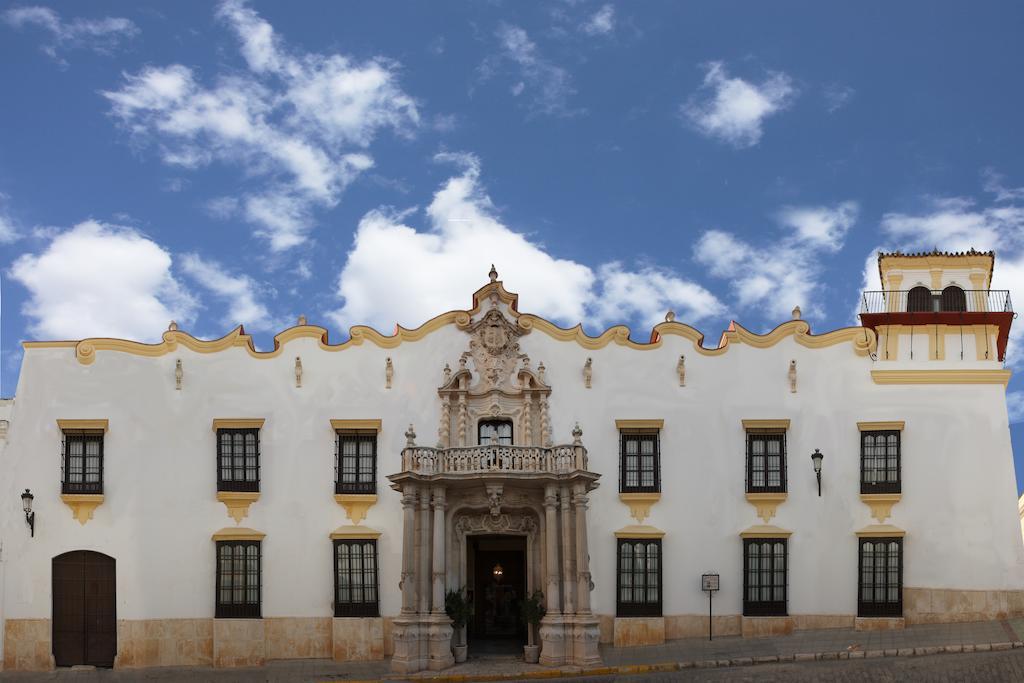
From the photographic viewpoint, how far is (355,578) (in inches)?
1192

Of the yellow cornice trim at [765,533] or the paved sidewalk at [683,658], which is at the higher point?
the yellow cornice trim at [765,533]

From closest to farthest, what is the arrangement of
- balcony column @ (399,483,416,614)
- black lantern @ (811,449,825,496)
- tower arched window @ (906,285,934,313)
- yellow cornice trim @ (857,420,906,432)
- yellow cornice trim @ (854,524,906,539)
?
1. balcony column @ (399,483,416,614)
2. black lantern @ (811,449,825,496)
3. yellow cornice trim @ (854,524,906,539)
4. yellow cornice trim @ (857,420,906,432)
5. tower arched window @ (906,285,934,313)

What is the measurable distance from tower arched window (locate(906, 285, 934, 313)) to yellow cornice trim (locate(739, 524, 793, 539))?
23.6 feet

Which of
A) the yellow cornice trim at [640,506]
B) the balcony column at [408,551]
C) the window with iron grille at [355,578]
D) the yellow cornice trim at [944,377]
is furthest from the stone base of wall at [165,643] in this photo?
the yellow cornice trim at [944,377]

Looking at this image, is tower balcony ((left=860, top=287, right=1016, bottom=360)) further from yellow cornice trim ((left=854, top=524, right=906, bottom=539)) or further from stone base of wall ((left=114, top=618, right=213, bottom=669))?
stone base of wall ((left=114, top=618, right=213, bottom=669))

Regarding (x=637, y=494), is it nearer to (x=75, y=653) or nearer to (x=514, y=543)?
(x=514, y=543)

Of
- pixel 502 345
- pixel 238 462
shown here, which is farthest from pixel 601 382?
pixel 238 462

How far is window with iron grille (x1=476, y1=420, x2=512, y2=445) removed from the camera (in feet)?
101

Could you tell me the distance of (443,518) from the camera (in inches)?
1131

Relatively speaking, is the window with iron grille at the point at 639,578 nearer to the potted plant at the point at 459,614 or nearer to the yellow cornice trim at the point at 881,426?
the potted plant at the point at 459,614

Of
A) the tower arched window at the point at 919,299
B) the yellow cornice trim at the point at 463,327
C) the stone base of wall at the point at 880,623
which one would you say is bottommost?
the stone base of wall at the point at 880,623

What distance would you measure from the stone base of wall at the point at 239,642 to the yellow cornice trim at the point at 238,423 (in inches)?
202

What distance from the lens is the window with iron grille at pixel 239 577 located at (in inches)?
1187

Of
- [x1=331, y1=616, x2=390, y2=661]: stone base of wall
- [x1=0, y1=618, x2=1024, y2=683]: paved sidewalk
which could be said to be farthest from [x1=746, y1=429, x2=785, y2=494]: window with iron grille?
[x1=331, y1=616, x2=390, y2=661]: stone base of wall
